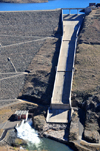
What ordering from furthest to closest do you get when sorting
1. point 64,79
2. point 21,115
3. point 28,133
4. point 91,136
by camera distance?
point 64,79, point 21,115, point 28,133, point 91,136

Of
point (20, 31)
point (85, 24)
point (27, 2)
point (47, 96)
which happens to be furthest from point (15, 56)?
point (27, 2)

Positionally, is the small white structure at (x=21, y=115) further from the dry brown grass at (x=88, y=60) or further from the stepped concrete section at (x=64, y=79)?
the dry brown grass at (x=88, y=60)

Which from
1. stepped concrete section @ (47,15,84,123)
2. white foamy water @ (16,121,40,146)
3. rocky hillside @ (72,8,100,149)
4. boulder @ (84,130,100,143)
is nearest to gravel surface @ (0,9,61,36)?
stepped concrete section @ (47,15,84,123)

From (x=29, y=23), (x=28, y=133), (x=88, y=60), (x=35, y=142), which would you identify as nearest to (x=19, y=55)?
(x=29, y=23)

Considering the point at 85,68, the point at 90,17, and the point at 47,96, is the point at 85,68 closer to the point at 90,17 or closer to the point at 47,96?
→ the point at 47,96

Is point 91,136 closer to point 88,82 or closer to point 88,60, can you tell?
point 88,82

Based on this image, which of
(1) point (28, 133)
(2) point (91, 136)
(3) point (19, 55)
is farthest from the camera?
(3) point (19, 55)

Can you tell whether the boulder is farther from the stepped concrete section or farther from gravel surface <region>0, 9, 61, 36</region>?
gravel surface <region>0, 9, 61, 36</region>
